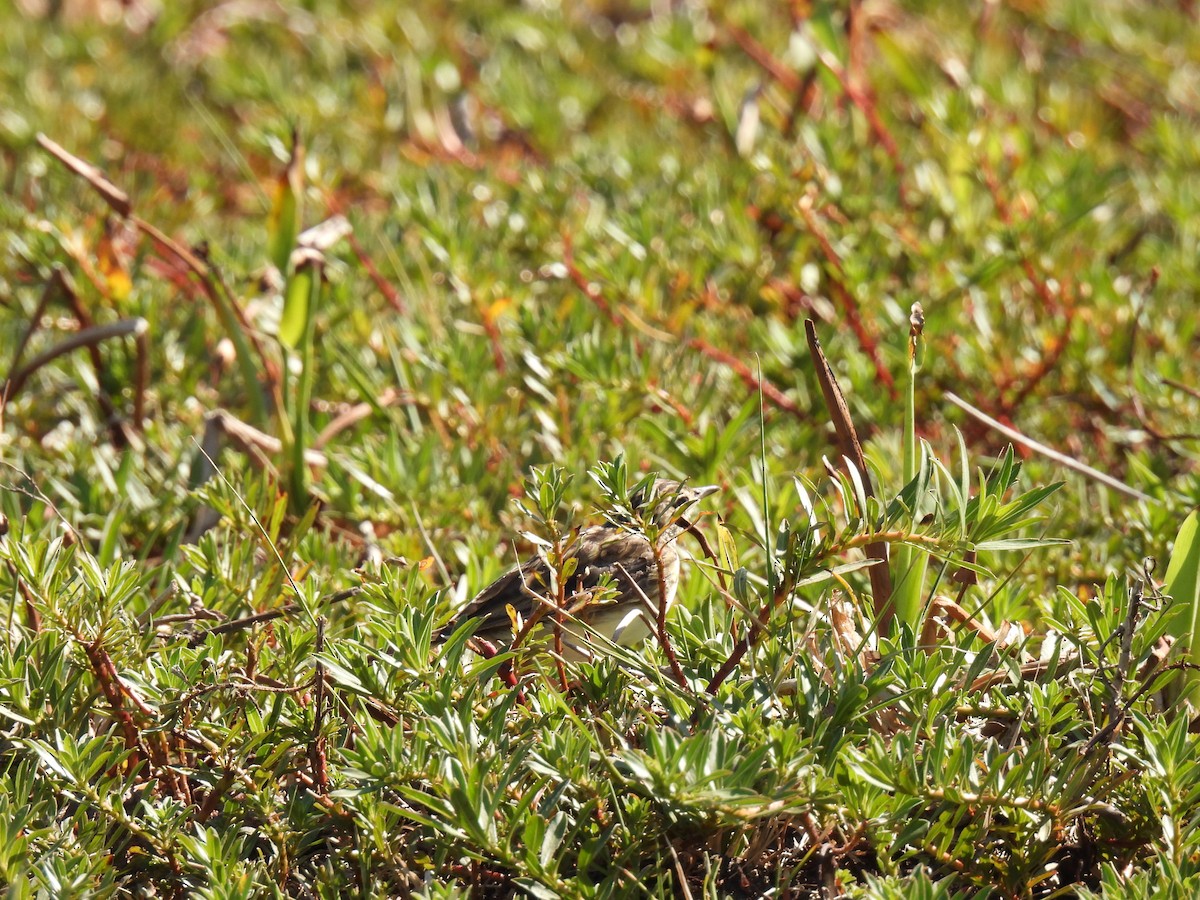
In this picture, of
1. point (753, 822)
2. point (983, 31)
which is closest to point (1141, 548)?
point (753, 822)

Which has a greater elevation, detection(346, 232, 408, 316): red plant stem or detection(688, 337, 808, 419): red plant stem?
detection(346, 232, 408, 316): red plant stem

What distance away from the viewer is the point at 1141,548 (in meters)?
2.10

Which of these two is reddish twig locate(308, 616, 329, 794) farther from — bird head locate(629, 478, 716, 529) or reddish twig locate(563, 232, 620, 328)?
reddish twig locate(563, 232, 620, 328)

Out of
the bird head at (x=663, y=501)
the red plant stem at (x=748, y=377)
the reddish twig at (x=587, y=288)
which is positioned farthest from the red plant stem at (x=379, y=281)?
the bird head at (x=663, y=501)

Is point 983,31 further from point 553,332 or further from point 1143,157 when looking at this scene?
point 553,332

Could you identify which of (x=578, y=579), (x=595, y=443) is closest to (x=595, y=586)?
(x=578, y=579)

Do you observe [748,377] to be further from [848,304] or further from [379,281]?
[379,281]

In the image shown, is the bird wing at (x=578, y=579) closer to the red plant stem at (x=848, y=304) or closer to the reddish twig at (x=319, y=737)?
the reddish twig at (x=319, y=737)

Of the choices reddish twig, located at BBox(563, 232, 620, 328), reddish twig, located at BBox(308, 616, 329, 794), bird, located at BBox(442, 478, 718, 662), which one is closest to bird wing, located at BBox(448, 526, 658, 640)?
bird, located at BBox(442, 478, 718, 662)

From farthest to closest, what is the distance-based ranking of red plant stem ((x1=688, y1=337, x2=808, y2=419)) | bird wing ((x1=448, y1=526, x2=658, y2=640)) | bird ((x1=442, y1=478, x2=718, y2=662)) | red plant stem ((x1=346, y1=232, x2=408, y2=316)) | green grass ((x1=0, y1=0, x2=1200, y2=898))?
1. red plant stem ((x1=346, y1=232, x2=408, y2=316))
2. red plant stem ((x1=688, y1=337, x2=808, y2=419))
3. bird wing ((x1=448, y1=526, x2=658, y2=640))
4. bird ((x1=442, y1=478, x2=718, y2=662))
5. green grass ((x1=0, y1=0, x2=1200, y2=898))

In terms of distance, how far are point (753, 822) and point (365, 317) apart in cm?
168

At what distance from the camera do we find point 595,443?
7.59ft

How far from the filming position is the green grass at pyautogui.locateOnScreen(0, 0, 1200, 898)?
Result: 1.48 meters

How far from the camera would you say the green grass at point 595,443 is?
1.48 meters
